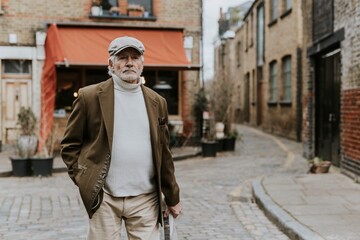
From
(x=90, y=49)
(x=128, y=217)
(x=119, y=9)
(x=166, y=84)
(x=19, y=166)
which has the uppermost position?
(x=119, y=9)

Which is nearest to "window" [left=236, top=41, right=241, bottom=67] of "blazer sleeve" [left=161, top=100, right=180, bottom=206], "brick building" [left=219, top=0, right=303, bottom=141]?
"brick building" [left=219, top=0, right=303, bottom=141]

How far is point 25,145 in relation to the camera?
38.2ft

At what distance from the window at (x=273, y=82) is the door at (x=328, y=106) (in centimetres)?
1133

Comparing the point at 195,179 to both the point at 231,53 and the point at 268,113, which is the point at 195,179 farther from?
the point at 231,53

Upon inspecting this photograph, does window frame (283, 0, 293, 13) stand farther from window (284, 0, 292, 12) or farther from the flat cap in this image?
the flat cap

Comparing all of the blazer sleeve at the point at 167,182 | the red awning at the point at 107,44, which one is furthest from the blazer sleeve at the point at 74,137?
the red awning at the point at 107,44

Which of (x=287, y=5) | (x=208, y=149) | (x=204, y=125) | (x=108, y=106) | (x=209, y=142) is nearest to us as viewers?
(x=108, y=106)

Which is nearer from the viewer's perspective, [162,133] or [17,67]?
[162,133]

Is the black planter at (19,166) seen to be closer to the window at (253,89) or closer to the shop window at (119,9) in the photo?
the shop window at (119,9)

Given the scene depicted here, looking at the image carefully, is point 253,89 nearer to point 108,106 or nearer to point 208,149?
point 208,149

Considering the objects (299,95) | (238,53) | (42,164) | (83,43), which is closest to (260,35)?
(299,95)

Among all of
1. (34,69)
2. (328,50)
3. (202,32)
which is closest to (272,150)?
(202,32)

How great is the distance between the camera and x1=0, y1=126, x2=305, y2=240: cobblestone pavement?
636 centimetres

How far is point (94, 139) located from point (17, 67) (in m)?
14.0
